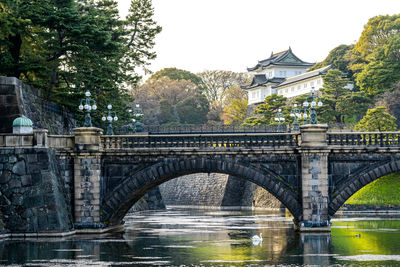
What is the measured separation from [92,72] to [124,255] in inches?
827

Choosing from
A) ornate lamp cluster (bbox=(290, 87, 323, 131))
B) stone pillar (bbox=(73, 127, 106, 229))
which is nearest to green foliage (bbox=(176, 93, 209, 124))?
ornate lamp cluster (bbox=(290, 87, 323, 131))

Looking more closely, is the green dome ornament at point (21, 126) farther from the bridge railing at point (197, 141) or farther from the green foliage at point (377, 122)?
the green foliage at point (377, 122)

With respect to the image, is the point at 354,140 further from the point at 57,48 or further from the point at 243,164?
the point at 57,48

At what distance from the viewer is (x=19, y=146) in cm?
3266

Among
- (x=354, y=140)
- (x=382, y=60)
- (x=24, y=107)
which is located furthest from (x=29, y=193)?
(x=382, y=60)

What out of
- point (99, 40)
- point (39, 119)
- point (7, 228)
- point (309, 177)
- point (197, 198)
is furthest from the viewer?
point (197, 198)

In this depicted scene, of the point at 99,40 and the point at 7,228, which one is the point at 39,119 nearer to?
the point at 99,40

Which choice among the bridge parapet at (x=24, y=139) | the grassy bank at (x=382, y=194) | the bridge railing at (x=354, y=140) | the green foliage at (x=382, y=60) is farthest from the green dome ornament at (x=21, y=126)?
the green foliage at (x=382, y=60)

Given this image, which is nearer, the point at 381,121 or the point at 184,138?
the point at 184,138

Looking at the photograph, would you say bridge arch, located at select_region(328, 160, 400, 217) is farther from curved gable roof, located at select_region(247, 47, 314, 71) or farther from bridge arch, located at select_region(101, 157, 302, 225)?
curved gable roof, located at select_region(247, 47, 314, 71)

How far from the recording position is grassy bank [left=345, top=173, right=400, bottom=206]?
184ft

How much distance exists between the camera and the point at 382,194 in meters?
56.6

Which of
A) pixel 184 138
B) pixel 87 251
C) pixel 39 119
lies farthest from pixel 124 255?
pixel 39 119

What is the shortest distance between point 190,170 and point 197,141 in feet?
5.33
